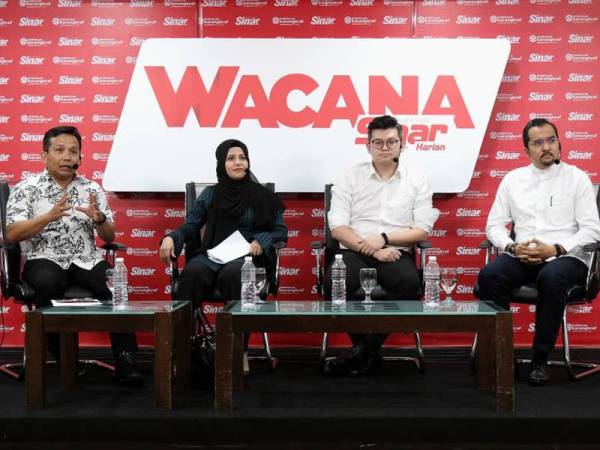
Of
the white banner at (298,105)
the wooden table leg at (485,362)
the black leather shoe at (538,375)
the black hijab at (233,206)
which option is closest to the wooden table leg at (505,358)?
the wooden table leg at (485,362)

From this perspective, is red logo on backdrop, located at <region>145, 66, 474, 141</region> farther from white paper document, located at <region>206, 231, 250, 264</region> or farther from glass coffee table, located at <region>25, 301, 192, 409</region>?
glass coffee table, located at <region>25, 301, 192, 409</region>

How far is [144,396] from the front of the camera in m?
2.84

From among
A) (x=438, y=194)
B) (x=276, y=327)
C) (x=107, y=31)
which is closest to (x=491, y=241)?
(x=438, y=194)

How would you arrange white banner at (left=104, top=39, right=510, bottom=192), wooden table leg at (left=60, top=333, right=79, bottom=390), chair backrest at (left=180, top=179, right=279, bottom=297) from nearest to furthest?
1. wooden table leg at (left=60, top=333, right=79, bottom=390)
2. chair backrest at (left=180, top=179, right=279, bottom=297)
3. white banner at (left=104, top=39, right=510, bottom=192)

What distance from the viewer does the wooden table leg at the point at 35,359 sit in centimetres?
256

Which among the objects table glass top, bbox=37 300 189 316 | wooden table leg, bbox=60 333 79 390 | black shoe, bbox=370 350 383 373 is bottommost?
black shoe, bbox=370 350 383 373

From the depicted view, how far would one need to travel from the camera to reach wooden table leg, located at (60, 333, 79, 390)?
3.00m

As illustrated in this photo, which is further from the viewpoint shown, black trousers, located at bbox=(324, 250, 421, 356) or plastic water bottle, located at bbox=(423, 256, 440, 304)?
black trousers, located at bbox=(324, 250, 421, 356)

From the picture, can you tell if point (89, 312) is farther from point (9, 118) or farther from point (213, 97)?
point (9, 118)

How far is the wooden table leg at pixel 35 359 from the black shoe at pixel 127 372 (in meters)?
0.47

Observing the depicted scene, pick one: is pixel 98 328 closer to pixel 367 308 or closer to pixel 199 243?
pixel 367 308

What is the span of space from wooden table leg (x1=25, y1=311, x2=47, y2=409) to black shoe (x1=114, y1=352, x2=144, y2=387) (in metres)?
0.47

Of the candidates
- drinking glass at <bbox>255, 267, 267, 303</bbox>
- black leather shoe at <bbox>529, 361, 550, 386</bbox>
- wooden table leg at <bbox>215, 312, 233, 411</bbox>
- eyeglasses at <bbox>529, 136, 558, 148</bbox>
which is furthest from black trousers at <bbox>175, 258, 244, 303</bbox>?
eyeglasses at <bbox>529, 136, 558, 148</bbox>

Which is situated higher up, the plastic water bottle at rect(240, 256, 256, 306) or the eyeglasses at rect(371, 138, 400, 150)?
the eyeglasses at rect(371, 138, 400, 150)
